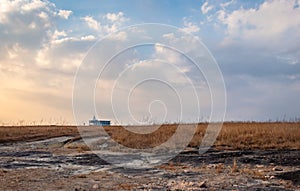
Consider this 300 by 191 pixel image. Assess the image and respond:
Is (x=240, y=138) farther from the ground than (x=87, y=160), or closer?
farther from the ground

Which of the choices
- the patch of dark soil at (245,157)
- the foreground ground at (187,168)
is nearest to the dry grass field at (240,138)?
the foreground ground at (187,168)

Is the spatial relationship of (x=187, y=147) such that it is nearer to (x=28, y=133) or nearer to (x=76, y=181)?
(x=76, y=181)

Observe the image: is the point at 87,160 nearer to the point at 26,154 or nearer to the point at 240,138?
the point at 26,154

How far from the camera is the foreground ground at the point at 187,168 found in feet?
32.8

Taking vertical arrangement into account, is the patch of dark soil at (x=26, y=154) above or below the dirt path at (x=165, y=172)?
above

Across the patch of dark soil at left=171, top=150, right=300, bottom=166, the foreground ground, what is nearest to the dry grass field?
the foreground ground

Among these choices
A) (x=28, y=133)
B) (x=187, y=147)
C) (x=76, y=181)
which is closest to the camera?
(x=76, y=181)

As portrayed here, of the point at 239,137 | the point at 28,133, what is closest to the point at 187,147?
the point at 239,137

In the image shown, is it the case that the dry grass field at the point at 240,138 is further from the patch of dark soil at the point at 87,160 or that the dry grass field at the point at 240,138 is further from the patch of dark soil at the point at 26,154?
the patch of dark soil at the point at 26,154

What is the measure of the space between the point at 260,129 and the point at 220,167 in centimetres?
823

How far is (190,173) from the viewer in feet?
39.1

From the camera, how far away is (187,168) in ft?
43.0

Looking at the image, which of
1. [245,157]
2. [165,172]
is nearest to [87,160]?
[165,172]

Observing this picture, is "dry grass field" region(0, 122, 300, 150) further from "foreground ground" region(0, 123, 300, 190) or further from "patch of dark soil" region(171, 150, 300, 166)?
"patch of dark soil" region(171, 150, 300, 166)
